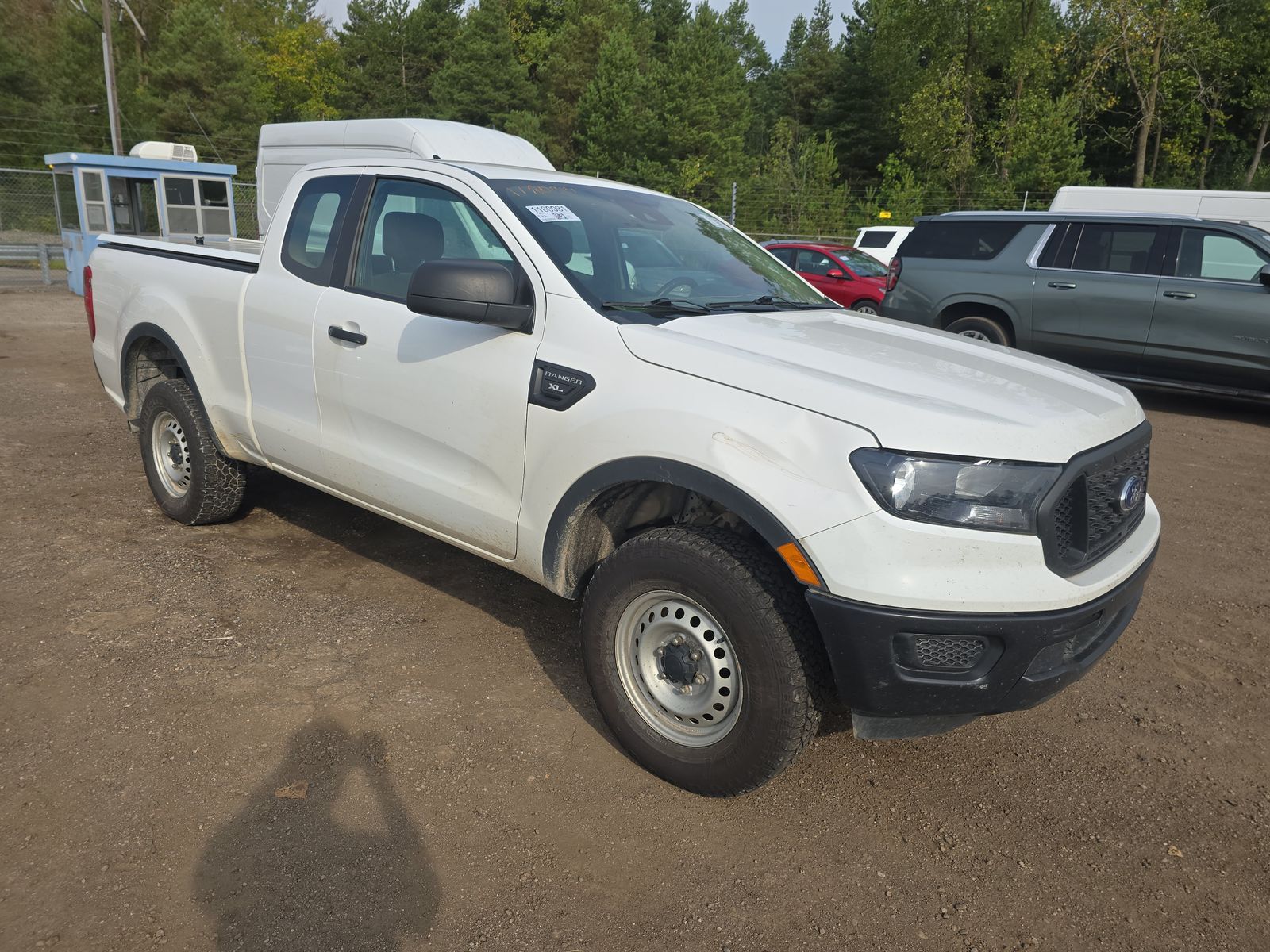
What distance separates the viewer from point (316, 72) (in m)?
63.5

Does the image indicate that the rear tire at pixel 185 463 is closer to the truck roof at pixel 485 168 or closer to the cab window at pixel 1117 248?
the truck roof at pixel 485 168

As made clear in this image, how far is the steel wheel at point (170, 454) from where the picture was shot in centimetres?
485

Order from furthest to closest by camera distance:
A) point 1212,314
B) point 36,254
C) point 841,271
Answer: point 36,254
point 841,271
point 1212,314

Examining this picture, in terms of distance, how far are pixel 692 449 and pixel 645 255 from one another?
1225mm

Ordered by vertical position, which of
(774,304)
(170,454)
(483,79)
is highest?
(483,79)

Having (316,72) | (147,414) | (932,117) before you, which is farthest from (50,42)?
(147,414)

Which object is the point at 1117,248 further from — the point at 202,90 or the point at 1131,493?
the point at 202,90

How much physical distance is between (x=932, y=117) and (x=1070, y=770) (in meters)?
32.8

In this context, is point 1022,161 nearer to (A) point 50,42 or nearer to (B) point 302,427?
(B) point 302,427

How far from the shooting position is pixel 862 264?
15.7 meters

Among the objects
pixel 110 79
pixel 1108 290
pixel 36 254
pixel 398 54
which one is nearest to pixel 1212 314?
pixel 1108 290

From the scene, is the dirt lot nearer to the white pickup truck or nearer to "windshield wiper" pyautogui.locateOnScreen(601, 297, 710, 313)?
the white pickup truck

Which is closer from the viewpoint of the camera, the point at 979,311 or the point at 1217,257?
the point at 1217,257

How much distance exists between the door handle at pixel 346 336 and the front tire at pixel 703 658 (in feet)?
4.75
